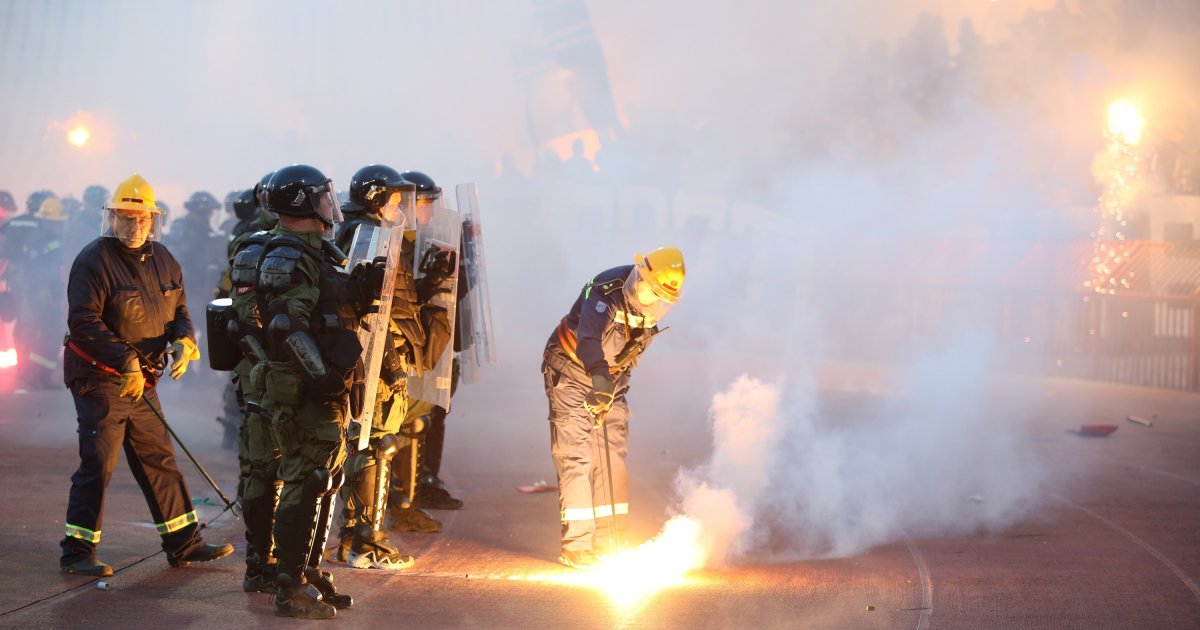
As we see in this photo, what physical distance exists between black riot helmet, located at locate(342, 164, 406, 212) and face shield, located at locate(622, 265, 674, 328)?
1327mm

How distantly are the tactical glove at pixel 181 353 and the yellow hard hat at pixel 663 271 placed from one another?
223 cm

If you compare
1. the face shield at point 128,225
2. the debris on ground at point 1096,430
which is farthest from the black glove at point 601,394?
the debris on ground at point 1096,430

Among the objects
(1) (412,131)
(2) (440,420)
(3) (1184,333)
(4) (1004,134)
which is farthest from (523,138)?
(2) (440,420)

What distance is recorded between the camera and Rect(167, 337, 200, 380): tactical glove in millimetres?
5738

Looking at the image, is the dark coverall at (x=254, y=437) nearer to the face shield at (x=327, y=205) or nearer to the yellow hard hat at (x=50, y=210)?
the face shield at (x=327, y=205)

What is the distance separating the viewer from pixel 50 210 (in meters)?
15.3

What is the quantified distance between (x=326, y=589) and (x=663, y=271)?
2223 mm

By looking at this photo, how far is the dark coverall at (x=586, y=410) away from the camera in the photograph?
615 centimetres

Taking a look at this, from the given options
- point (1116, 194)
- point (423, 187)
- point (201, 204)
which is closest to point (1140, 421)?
point (423, 187)

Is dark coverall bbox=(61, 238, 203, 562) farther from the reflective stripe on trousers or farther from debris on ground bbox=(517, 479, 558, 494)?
debris on ground bbox=(517, 479, 558, 494)

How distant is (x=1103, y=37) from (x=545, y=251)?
9.42 metres

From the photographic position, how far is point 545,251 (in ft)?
68.5

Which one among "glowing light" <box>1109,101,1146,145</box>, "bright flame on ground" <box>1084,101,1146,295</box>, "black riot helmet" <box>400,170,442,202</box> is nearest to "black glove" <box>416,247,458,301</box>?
"black riot helmet" <box>400,170,442,202</box>

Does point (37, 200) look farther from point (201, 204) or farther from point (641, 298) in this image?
point (641, 298)
